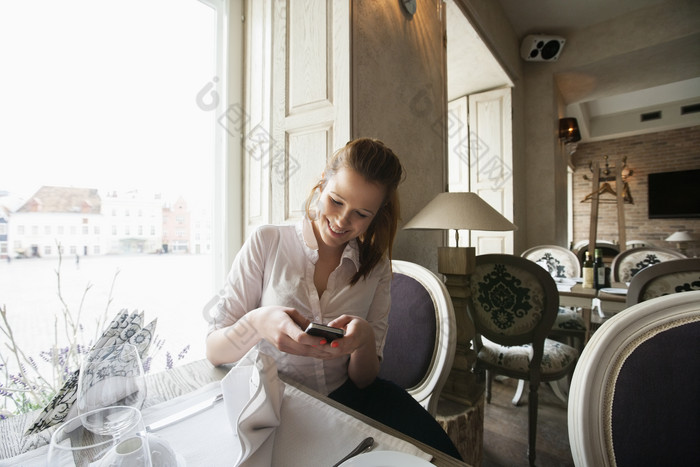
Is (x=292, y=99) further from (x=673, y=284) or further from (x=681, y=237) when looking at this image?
(x=681, y=237)

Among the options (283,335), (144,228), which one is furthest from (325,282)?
(144,228)

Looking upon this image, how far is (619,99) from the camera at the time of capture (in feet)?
20.1

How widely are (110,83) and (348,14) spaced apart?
109 cm

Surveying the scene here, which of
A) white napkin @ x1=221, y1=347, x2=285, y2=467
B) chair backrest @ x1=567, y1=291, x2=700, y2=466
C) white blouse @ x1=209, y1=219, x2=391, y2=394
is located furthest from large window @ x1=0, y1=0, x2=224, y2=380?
chair backrest @ x1=567, y1=291, x2=700, y2=466

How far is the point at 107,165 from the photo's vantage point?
1344 mm

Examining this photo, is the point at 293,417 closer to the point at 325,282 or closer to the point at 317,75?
the point at 325,282

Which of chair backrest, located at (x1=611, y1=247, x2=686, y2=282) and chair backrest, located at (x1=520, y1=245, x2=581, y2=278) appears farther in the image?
chair backrest, located at (x1=520, y1=245, x2=581, y2=278)

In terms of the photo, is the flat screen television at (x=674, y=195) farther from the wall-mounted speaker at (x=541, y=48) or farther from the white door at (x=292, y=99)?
the white door at (x=292, y=99)

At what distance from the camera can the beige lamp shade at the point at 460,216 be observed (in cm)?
134

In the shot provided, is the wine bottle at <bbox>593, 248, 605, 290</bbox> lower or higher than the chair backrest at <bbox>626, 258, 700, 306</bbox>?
lower

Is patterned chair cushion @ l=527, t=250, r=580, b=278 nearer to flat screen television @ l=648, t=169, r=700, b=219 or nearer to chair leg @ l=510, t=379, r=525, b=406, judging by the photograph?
chair leg @ l=510, t=379, r=525, b=406

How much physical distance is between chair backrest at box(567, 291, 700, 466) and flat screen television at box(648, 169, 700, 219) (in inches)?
351

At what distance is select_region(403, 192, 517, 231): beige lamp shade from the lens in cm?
134

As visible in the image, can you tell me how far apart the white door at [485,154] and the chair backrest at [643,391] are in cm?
334
